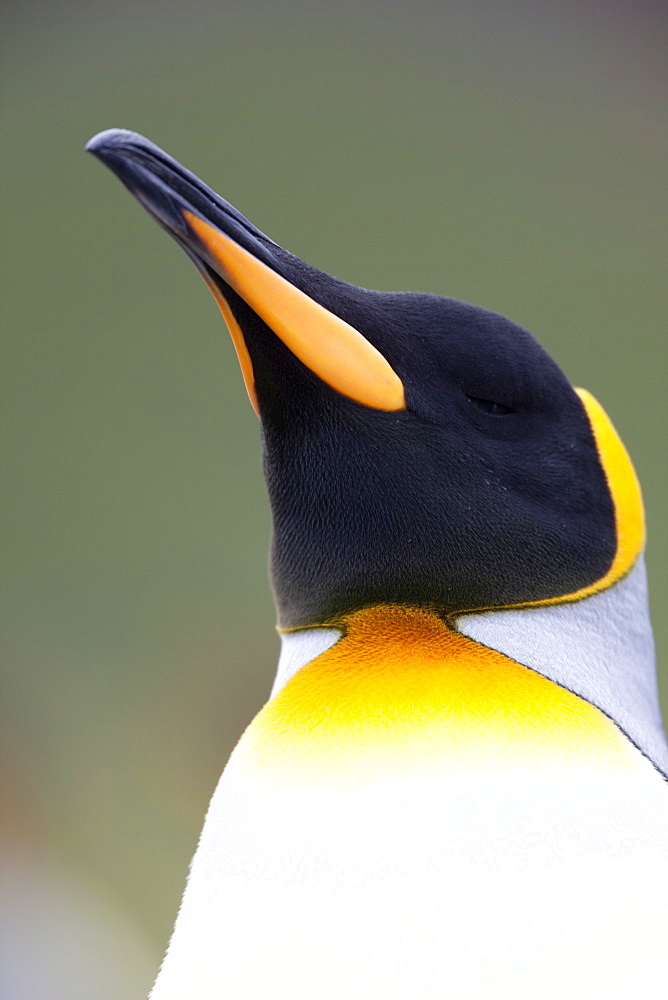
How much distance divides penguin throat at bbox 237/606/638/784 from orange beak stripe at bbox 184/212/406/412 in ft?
0.62

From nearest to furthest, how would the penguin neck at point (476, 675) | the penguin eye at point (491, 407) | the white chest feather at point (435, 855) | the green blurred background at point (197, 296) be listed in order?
the white chest feather at point (435, 855) → the penguin neck at point (476, 675) → the penguin eye at point (491, 407) → the green blurred background at point (197, 296)

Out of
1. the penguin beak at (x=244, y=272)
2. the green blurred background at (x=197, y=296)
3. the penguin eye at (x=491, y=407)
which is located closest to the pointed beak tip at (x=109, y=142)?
the penguin beak at (x=244, y=272)

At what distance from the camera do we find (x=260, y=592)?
15.2 feet

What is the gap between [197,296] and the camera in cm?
452

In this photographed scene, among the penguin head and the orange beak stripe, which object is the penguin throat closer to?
the penguin head

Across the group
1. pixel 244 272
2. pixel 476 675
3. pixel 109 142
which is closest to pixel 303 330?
pixel 244 272

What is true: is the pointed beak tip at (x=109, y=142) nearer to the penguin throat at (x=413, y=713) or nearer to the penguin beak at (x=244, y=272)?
the penguin beak at (x=244, y=272)

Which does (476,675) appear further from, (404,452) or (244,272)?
(244,272)

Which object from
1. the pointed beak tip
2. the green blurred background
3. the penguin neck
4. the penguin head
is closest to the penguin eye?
the penguin head

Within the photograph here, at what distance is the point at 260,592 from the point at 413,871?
12.8 feet

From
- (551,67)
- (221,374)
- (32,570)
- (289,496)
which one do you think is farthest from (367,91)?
(289,496)

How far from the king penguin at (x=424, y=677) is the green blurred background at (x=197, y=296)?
3.41 m

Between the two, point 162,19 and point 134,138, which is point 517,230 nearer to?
point 162,19

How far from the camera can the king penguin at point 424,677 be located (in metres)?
0.76
